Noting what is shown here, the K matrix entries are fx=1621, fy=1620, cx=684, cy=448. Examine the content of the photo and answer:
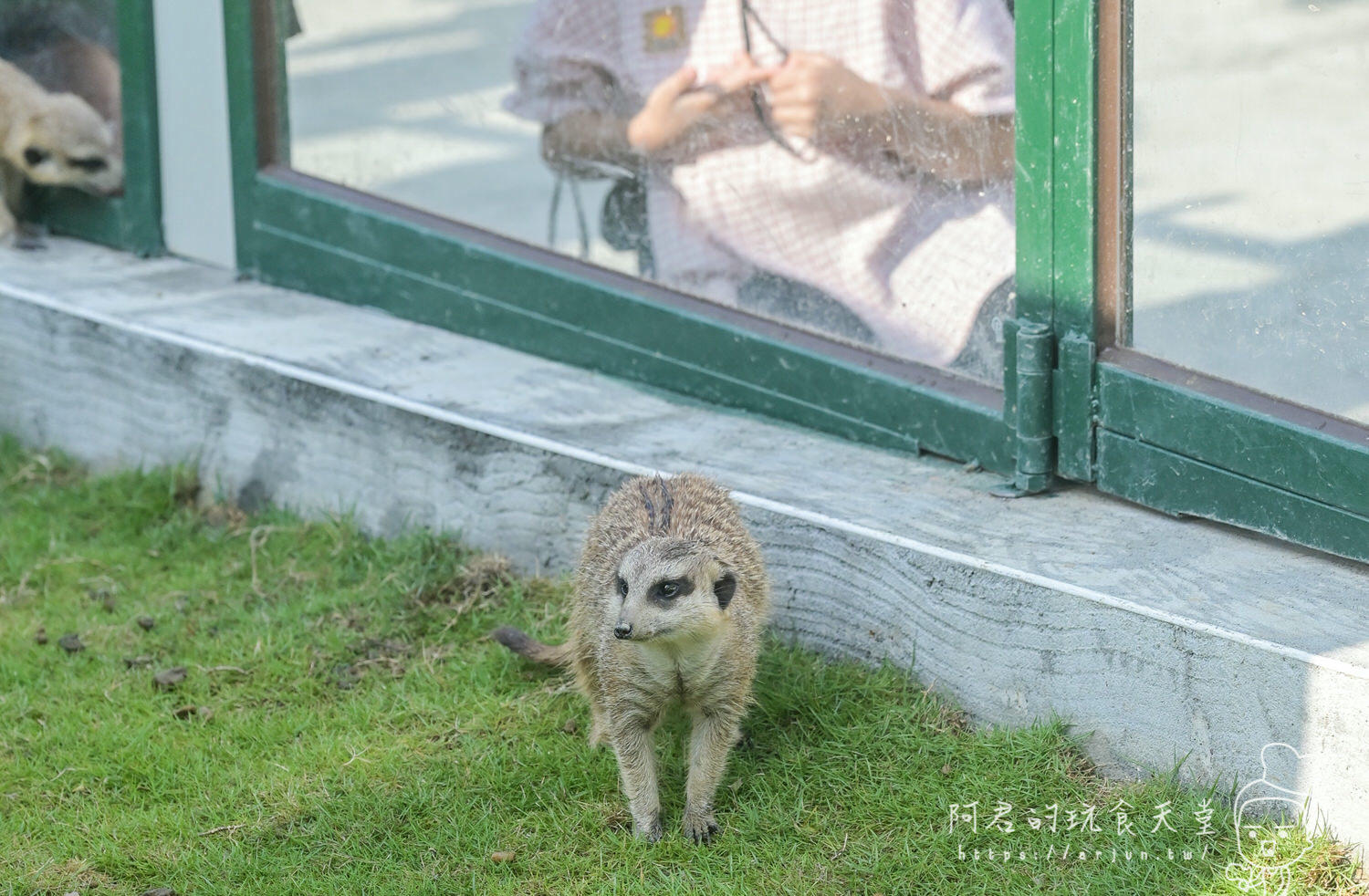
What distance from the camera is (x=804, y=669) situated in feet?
11.8

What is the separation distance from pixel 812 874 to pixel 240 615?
5.82 ft

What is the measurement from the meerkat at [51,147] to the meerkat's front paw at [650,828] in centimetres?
345

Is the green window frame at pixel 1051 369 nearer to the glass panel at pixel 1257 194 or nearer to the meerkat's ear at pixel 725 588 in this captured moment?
the glass panel at pixel 1257 194

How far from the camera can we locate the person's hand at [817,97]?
3.97 metres

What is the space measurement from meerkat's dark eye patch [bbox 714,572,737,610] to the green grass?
425 millimetres

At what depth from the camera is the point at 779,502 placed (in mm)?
3684

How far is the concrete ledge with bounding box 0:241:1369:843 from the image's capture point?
299 centimetres

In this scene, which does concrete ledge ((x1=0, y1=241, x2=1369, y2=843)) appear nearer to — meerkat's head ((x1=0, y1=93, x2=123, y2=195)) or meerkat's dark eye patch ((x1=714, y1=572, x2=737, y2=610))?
meerkat's head ((x1=0, y1=93, x2=123, y2=195))

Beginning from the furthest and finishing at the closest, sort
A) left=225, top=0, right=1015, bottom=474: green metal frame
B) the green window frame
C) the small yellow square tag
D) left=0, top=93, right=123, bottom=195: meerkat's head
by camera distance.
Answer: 1. left=0, top=93, right=123, bottom=195: meerkat's head
2. the small yellow square tag
3. left=225, top=0, right=1015, bottom=474: green metal frame
4. the green window frame

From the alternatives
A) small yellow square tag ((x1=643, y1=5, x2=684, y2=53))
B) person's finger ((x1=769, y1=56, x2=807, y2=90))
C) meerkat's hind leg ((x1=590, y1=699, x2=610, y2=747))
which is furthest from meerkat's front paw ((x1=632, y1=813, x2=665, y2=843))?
small yellow square tag ((x1=643, y1=5, x2=684, y2=53))

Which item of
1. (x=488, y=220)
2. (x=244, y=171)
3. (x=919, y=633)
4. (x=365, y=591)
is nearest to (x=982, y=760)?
(x=919, y=633)

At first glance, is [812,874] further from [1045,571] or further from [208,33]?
[208,33]

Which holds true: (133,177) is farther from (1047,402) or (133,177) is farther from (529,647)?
(1047,402)

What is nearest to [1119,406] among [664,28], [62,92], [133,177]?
[664,28]
